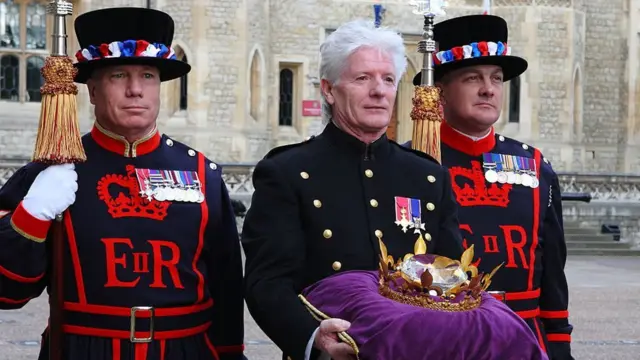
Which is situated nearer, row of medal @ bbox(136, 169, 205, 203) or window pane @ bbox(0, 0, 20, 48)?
row of medal @ bbox(136, 169, 205, 203)

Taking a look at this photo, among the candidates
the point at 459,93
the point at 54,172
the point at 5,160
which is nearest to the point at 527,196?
the point at 459,93

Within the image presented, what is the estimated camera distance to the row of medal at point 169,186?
4672 millimetres

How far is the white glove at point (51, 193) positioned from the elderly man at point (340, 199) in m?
0.84

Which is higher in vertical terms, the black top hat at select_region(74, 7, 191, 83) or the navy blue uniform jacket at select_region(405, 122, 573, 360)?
the black top hat at select_region(74, 7, 191, 83)

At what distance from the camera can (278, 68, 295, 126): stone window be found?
26.8m

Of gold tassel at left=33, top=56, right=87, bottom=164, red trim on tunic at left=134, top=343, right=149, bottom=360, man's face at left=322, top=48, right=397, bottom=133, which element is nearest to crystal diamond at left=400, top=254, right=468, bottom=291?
man's face at left=322, top=48, right=397, bottom=133

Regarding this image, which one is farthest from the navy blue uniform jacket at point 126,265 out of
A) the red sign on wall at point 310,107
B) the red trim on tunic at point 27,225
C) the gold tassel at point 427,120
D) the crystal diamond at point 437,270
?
the red sign on wall at point 310,107

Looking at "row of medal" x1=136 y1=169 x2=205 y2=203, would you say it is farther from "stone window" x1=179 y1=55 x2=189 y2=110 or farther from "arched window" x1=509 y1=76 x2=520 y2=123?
"arched window" x1=509 y1=76 x2=520 y2=123

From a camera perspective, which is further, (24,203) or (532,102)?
(532,102)

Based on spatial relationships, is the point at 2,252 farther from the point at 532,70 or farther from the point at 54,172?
the point at 532,70

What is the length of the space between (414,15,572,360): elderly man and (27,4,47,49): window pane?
19968 millimetres

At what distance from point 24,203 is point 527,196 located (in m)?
2.09

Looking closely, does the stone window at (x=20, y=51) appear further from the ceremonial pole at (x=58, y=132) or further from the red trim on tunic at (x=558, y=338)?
the red trim on tunic at (x=558, y=338)

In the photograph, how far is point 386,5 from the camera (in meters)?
27.0
